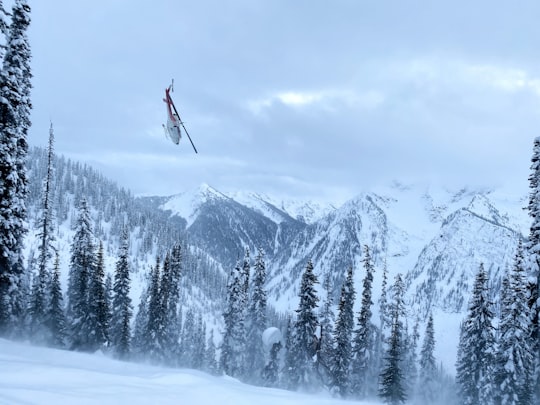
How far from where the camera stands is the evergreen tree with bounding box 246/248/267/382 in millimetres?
46094

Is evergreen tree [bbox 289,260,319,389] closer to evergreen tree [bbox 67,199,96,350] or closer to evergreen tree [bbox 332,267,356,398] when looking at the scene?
evergreen tree [bbox 332,267,356,398]

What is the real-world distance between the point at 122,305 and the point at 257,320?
14.3 metres

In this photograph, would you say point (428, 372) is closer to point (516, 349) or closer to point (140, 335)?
point (516, 349)

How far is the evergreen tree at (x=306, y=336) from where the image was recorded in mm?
39188

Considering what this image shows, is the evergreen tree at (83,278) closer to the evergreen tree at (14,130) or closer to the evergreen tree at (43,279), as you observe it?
the evergreen tree at (43,279)

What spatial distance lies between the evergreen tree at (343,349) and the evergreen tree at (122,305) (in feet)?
67.5

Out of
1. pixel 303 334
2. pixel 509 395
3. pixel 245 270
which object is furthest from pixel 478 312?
pixel 245 270

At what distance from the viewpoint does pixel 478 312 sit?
36344 mm

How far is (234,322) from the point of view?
4641cm

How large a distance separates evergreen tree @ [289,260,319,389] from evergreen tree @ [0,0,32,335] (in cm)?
2360

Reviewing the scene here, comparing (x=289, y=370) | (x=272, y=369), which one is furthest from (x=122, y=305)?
(x=289, y=370)

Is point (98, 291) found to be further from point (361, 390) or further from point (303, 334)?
point (361, 390)

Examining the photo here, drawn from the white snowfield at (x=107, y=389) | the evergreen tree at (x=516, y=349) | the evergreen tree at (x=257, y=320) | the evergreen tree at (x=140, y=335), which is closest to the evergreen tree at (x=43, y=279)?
the evergreen tree at (x=140, y=335)

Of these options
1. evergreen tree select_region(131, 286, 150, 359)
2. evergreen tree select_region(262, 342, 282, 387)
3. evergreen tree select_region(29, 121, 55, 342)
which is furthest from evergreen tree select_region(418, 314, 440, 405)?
evergreen tree select_region(29, 121, 55, 342)
